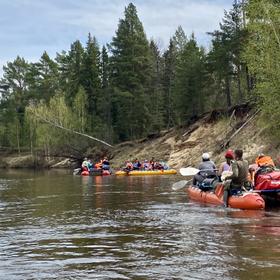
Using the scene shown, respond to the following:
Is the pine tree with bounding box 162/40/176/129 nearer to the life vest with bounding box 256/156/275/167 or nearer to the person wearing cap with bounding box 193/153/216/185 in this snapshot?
the person wearing cap with bounding box 193/153/216/185

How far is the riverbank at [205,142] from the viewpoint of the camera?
3191 centimetres

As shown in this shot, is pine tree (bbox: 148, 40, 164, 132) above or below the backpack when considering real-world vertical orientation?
above

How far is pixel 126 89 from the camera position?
5519 cm

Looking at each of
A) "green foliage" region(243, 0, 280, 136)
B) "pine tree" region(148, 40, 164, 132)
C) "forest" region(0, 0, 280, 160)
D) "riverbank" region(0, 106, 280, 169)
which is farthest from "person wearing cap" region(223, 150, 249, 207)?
"pine tree" region(148, 40, 164, 132)

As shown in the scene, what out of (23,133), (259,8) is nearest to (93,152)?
(23,133)

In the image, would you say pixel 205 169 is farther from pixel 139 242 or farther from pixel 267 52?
pixel 267 52

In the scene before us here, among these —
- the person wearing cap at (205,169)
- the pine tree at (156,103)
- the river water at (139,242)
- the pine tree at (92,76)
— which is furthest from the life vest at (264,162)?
the pine tree at (92,76)

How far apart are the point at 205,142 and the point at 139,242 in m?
29.9

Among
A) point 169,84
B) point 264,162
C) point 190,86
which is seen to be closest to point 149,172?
point 190,86

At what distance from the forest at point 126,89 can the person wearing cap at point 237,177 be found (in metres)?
26.5

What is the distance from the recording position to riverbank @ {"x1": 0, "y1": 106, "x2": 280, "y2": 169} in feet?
105

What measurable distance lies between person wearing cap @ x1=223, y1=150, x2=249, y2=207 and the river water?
2.34 feet

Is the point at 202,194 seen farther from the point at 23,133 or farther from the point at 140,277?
the point at 23,133

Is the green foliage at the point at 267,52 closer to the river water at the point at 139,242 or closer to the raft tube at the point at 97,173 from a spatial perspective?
the river water at the point at 139,242
